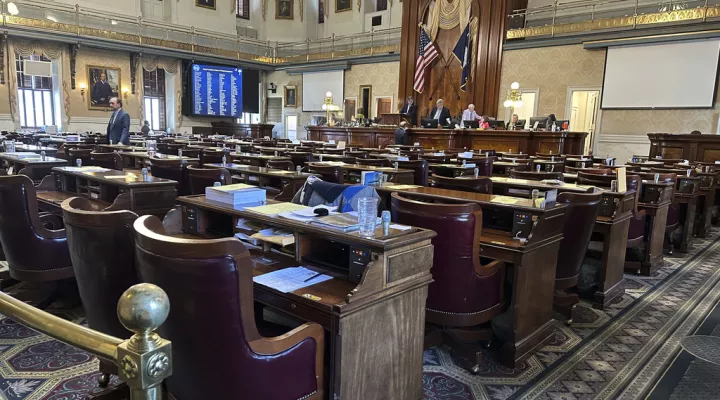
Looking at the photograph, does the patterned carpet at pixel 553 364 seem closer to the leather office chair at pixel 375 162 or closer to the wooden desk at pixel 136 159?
the leather office chair at pixel 375 162

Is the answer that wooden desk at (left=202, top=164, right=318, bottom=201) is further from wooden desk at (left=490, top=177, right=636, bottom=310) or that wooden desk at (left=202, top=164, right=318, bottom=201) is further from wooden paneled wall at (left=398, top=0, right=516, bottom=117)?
wooden paneled wall at (left=398, top=0, right=516, bottom=117)

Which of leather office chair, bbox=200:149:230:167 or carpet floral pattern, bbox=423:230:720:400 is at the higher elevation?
leather office chair, bbox=200:149:230:167

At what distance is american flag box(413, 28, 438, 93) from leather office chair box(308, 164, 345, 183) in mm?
10794

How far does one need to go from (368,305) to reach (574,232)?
1.93 m

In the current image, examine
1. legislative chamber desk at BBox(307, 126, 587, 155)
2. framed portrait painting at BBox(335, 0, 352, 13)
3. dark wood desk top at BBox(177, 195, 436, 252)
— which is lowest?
dark wood desk top at BBox(177, 195, 436, 252)

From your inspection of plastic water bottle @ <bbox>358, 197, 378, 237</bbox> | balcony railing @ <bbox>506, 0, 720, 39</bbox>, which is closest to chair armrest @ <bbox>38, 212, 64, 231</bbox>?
plastic water bottle @ <bbox>358, 197, 378, 237</bbox>

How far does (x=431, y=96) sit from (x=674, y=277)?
11785 millimetres

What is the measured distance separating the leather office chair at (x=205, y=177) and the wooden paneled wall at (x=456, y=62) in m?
11.4

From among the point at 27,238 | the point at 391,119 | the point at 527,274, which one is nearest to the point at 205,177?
the point at 27,238

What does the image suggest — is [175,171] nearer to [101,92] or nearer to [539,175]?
[539,175]

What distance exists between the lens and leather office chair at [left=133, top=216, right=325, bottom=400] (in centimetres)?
136

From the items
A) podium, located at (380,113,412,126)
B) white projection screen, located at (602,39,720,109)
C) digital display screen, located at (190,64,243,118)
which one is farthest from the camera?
digital display screen, located at (190,64,243,118)

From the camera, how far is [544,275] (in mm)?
2838

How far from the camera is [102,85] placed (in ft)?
52.0
